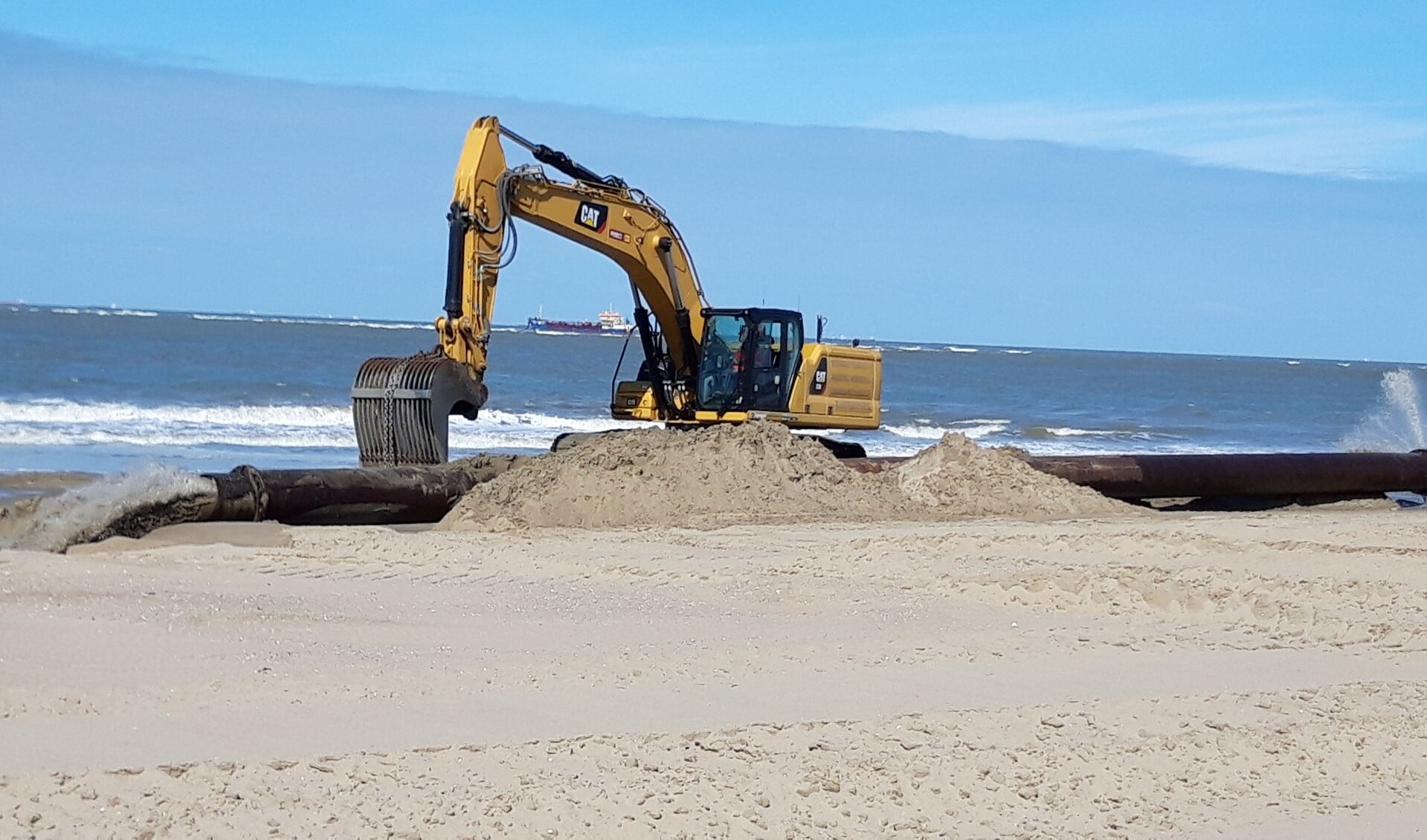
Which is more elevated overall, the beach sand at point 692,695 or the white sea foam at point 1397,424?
the white sea foam at point 1397,424

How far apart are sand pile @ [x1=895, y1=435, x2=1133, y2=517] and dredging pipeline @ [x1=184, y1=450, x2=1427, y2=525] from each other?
0.53 m

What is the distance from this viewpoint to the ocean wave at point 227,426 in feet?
81.5

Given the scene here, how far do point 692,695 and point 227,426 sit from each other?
81.3ft

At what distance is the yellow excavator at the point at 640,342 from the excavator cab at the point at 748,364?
11mm

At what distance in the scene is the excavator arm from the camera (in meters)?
13.1

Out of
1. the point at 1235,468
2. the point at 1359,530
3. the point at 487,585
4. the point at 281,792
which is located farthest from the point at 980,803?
the point at 1235,468

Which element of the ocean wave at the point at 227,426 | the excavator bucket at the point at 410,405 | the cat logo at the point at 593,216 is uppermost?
the cat logo at the point at 593,216

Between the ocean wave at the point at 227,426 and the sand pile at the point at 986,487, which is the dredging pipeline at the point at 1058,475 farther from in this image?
the ocean wave at the point at 227,426

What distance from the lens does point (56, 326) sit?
82125mm

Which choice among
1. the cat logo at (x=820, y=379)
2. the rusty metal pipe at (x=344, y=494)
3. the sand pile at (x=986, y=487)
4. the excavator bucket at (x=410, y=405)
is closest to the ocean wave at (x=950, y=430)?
the cat logo at (x=820, y=379)

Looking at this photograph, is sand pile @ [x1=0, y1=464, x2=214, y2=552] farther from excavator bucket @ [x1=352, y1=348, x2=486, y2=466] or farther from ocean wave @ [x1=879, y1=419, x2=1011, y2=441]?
ocean wave @ [x1=879, y1=419, x2=1011, y2=441]

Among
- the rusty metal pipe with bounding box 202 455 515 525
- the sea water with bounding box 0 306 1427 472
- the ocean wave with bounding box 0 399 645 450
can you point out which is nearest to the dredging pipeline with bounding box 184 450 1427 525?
the rusty metal pipe with bounding box 202 455 515 525

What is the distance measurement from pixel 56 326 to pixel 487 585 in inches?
3176

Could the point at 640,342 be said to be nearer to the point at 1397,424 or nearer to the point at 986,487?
the point at 986,487
